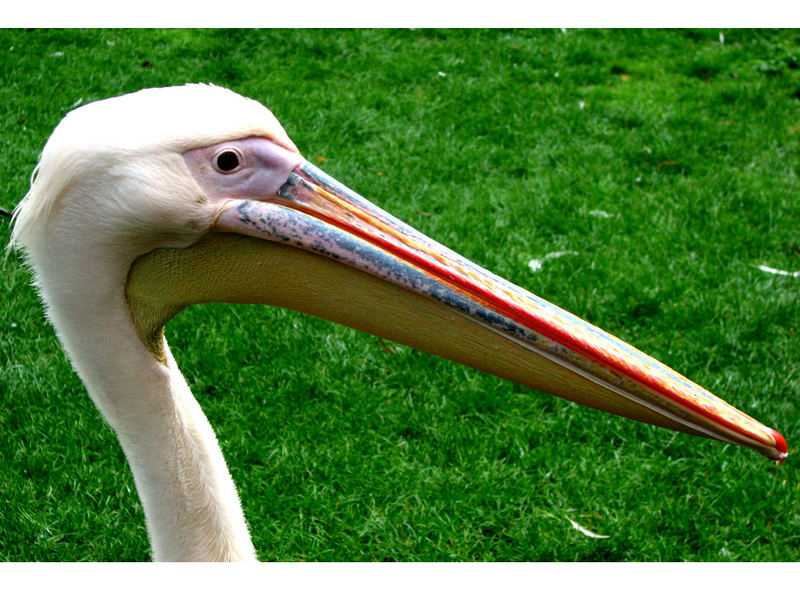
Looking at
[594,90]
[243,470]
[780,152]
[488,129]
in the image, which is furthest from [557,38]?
[243,470]

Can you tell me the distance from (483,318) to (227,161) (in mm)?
543

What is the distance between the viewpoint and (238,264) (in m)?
1.54

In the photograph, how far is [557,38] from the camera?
6.37m

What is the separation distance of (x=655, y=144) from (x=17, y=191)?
3772mm

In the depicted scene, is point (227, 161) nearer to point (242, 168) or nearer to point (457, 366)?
point (242, 168)

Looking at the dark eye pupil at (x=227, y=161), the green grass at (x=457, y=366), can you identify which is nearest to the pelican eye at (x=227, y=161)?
the dark eye pupil at (x=227, y=161)

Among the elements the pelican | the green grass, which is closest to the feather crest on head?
the pelican

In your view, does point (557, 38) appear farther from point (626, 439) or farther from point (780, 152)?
point (626, 439)

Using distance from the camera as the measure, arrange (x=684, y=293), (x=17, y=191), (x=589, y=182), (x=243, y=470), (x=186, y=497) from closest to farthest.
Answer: (x=186, y=497) < (x=243, y=470) < (x=684, y=293) < (x=17, y=191) < (x=589, y=182)

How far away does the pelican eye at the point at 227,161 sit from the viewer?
4.72 feet

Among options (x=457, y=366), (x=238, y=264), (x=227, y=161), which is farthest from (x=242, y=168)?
(x=457, y=366)

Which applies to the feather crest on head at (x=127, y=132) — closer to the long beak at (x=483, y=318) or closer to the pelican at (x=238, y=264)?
the pelican at (x=238, y=264)
